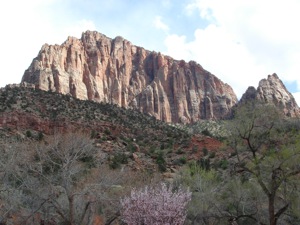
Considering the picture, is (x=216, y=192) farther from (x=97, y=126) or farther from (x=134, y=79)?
(x=134, y=79)

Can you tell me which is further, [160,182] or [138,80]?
[138,80]

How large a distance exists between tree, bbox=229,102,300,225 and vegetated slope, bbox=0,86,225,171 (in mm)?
19095

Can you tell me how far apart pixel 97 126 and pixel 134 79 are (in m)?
90.2

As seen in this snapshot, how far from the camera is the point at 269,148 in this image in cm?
1723

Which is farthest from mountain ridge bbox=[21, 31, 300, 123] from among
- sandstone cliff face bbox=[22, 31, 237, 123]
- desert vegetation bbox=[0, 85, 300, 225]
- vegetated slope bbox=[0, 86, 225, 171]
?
desert vegetation bbox=[0, 85, 300, 225]

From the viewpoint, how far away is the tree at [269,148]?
1584cm

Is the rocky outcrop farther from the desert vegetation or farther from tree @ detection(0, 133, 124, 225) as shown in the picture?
tree @ detection(0, 133, 124, 225)

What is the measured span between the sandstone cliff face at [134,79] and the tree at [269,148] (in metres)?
90.8

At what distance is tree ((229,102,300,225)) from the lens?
15.8 metres

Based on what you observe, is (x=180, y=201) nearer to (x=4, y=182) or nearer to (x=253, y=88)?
(x=4, y=182)

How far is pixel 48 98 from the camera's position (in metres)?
54.6

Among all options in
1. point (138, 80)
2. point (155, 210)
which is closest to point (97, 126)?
point (155, 210)

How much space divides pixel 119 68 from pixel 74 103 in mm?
84521

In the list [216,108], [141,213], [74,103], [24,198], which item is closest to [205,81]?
[216,108]
